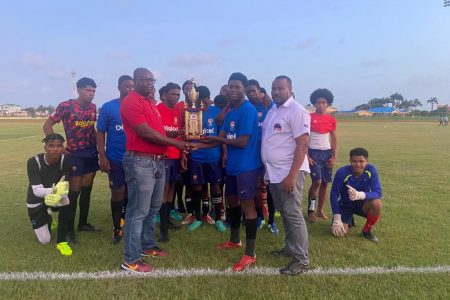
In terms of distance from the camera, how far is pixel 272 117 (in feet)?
13.9

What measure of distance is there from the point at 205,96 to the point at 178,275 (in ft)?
10.7

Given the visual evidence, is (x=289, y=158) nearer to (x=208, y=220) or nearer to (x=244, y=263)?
(x=244, y=263)

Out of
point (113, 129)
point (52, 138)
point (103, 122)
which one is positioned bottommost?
point (52, 138)

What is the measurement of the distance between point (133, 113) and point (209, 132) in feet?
6.36

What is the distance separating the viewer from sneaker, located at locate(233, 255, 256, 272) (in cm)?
416

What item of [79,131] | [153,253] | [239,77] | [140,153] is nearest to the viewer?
[140,153]

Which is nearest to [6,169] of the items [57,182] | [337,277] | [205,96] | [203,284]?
[57,182]

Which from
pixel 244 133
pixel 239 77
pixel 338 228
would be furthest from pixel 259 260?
pixel 239 77

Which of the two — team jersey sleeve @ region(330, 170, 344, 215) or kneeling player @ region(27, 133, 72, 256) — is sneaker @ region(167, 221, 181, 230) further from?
team jersey sleeve @ region(330, 170, 344, 215)

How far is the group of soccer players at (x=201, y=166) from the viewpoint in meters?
4.37

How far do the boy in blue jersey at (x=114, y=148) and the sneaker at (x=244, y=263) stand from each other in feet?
6.20

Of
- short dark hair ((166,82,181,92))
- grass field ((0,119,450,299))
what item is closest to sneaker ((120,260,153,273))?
grass field ((0,119,450,299))

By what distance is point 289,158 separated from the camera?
13.4ft

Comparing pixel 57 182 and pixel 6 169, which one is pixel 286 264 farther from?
pixel 6 169
